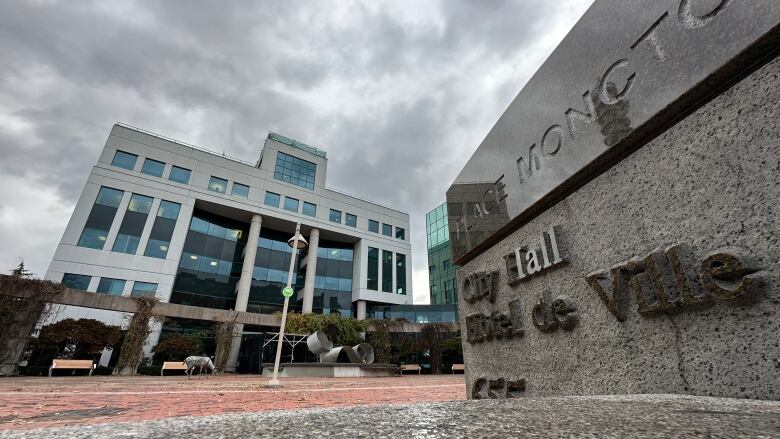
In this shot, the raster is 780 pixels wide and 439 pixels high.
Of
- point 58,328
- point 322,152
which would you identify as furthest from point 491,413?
point 322,152

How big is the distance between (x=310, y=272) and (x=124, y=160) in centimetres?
1871

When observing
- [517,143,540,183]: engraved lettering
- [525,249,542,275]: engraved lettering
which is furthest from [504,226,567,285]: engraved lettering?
[517,143,540,183]: engraved lettering

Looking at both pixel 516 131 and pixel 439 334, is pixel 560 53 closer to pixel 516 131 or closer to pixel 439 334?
pixel 516 131

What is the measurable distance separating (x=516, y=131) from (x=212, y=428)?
355cm

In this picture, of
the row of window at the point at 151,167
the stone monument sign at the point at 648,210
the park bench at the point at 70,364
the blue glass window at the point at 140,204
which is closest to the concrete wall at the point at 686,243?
the stone monument sign at the point at 648,210

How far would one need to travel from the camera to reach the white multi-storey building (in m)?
26.3

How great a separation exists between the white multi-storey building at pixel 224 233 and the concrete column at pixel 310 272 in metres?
0.10

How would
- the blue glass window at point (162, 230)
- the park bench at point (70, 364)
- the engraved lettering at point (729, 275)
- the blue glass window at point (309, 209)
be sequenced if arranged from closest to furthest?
the engraved lettering at point (729, 275) < the park bench at point (70, 364) < the blue glass window at point (162, 230) < the blue glass window at point (309, 209)

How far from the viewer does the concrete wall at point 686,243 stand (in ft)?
5.25

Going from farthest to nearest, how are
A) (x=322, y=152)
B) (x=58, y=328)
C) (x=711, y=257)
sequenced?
(x=322, y=152), (x=58, y=328), (x=711, y=257)

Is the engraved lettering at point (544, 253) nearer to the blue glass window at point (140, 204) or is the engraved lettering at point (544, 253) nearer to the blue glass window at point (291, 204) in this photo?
the blue glass window at point (140, 204)

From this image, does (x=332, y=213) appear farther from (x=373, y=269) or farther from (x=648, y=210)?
(x=648, y=210)

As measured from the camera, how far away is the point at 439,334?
27172 mm

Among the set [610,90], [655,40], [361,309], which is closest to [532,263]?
[610,90]
